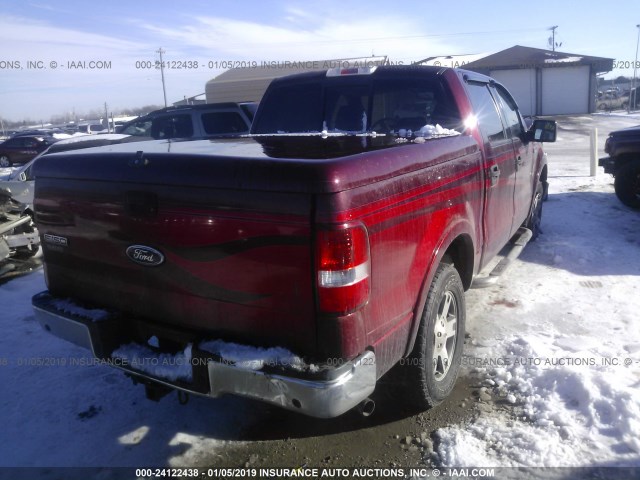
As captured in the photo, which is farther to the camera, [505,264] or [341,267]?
[505,264]

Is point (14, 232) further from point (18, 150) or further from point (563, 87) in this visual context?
point (563, 87)

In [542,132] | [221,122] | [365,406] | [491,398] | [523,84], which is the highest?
[523,84]

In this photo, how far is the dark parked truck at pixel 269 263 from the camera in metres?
2.26

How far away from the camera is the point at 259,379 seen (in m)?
2.35

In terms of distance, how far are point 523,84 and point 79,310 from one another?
129 feet

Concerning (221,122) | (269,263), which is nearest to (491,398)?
(269,263)

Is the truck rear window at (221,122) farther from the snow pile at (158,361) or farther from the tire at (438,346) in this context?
the snow pile at (158,361)

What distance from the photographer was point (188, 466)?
116 inches

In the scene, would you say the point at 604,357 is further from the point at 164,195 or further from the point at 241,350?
the point at 164,195

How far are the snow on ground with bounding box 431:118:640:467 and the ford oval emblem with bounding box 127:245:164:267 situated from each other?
182 cm

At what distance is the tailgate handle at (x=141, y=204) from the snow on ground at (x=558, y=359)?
1988mm

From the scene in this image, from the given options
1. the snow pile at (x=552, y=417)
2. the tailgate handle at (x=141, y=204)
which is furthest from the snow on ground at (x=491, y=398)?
the tailgate handle at (x=141, y=204)

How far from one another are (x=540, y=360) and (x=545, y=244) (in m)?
3.23

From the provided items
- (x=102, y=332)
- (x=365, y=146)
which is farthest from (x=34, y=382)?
(x=365, y=146)
